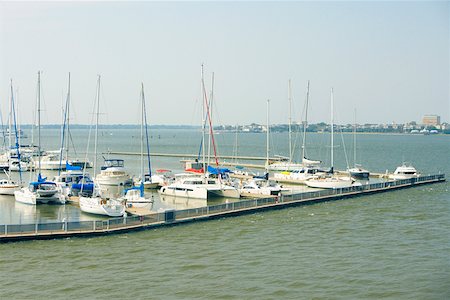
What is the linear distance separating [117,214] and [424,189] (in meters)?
29.5

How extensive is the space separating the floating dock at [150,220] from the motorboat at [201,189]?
5360 mm

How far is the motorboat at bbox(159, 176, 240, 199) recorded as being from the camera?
45.3 m

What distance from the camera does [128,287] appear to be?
23062 millimetres

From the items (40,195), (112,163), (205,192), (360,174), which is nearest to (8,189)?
(40,195)

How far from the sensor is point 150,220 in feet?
109

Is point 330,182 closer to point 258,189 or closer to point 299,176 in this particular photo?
point 299,176

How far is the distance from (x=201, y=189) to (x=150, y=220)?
12156 millimetres

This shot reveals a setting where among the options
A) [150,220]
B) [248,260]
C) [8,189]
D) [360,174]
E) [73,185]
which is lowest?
[248,260]

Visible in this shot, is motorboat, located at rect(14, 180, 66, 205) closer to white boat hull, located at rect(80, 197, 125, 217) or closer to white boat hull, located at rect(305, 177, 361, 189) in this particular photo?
white boat hull, located at rect(80, 197, 125, 217)

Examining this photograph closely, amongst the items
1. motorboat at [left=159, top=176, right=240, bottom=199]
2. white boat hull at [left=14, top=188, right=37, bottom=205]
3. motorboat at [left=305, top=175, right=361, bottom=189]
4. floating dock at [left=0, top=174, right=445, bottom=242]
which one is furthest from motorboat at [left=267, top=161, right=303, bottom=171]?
white boat hull at [left=14, top=188, right=37, bottom=205]

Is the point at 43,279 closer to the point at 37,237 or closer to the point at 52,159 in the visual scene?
the point at 37,237

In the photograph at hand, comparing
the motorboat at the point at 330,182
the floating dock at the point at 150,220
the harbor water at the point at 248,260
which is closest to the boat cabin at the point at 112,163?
the motorboat at the point at 330,182

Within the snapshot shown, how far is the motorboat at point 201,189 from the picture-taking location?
4534 centimetres

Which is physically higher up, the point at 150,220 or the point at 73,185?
the point at 73,185
